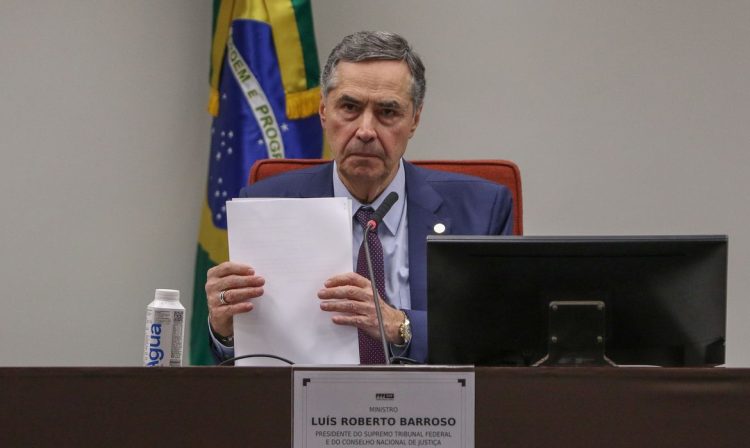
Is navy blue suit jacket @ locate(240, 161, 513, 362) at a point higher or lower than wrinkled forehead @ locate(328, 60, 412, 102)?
lower

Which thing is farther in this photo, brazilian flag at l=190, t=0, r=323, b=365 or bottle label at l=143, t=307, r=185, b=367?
brazilian flag at l=190, t=0, r=323, b=365

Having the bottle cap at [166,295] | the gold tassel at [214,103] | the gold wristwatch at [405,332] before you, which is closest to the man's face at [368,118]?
the gold wristwatch at [405,332]

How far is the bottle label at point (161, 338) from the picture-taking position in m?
1.61

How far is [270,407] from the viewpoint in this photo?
4.04 ft

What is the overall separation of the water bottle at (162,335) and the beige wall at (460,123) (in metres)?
1.59

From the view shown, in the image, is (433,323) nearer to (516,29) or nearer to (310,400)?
(310,400)

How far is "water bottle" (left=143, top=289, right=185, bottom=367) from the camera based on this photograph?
63.4 inches

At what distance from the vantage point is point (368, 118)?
2.27 metres

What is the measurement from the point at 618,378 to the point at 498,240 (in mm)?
285

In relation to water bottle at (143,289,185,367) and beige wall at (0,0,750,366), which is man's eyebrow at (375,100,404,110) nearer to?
water bottle at (143,289,185,367)

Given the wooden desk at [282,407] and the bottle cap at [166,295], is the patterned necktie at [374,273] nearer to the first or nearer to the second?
the bottle cap at [166,295]

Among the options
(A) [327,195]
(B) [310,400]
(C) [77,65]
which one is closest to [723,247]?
(B) [310,400]

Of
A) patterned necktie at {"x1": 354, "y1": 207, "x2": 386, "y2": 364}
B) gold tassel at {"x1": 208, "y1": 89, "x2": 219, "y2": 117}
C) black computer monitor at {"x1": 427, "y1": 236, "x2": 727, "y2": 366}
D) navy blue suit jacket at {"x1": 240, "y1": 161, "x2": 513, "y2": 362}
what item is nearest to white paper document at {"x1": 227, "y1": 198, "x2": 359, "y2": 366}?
patterned necktie at {"x1": 354, "y1": 207, "x2": 386, "y2": 364}

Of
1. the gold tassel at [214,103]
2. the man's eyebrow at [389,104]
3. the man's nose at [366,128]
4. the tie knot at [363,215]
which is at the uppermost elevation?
the gold tassel at [214,103]
